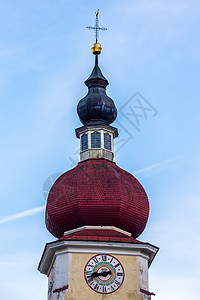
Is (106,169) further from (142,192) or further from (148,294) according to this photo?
(148,294)

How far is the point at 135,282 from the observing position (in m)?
33.3

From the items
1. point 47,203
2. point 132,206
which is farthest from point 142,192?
point 47,203

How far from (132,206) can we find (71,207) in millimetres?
2437

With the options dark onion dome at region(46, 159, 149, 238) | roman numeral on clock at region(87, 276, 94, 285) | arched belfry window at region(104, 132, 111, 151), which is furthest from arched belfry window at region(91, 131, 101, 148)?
roman numeral on clock at region(87, 276, 94, 285)

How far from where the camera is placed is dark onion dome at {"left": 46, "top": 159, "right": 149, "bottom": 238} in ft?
113

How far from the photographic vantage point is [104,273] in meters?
33.3

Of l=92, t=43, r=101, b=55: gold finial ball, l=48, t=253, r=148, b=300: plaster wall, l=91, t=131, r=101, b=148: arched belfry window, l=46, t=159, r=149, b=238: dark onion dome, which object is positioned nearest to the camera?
l=48, t=253, r=148, b=300: plaster wall

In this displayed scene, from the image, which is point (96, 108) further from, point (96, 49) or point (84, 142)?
point (96, 49)

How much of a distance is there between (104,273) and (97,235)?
1.56 metres

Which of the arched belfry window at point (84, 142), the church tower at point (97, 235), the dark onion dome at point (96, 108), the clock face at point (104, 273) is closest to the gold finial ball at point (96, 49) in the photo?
the dark onion dome at point (96, 108)

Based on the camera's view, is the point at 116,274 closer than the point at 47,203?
Yes

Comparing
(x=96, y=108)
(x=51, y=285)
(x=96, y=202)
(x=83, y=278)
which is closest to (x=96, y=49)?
(x=96, y=108)

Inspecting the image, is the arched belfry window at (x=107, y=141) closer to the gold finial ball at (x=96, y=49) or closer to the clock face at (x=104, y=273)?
the gold finial ball at (x=96, y=49)

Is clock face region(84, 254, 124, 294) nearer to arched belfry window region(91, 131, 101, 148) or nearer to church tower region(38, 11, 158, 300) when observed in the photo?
church tower region(38, 11, 158, 300)
